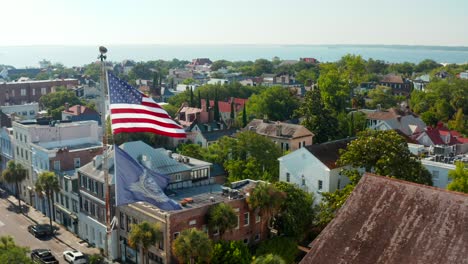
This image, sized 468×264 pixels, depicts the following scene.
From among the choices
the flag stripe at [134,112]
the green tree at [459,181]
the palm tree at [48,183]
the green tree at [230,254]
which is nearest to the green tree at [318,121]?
the green tree at [459,181]

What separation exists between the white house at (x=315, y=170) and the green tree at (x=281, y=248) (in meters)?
11.7

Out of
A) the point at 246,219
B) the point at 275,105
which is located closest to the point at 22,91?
the point at 275,105

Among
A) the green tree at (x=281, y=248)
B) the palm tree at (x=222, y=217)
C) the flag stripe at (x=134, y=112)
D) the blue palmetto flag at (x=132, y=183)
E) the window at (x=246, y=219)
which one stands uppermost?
the flag stripe at (x=134, y=112)

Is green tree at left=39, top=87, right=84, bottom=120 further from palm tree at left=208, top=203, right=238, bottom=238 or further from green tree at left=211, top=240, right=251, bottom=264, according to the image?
green tree at left=211, top=240, right=251, bottom=264

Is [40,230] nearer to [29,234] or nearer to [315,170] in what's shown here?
[29,234]

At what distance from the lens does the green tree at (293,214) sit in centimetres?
4194

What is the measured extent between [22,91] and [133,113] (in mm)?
108708

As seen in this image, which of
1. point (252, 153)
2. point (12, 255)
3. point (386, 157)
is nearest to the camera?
point (12, 255)

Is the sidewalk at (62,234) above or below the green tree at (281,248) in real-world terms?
below

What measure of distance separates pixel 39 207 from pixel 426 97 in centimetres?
7788

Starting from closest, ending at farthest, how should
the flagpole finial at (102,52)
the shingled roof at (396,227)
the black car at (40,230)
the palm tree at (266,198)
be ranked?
the flagpole finial at (102,52), the shingled roof at (396,227), the palm tree at (266,198), the black car at (40,230)

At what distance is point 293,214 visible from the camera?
1661 inches

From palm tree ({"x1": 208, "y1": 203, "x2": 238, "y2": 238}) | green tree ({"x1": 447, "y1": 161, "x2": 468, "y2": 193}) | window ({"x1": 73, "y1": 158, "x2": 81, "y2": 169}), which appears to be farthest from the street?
green tree ({"x1": 447, "y1": 161, "x2": 468, "y2": 193})

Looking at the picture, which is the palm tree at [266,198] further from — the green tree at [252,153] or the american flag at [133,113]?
the american flag at [133,113]
